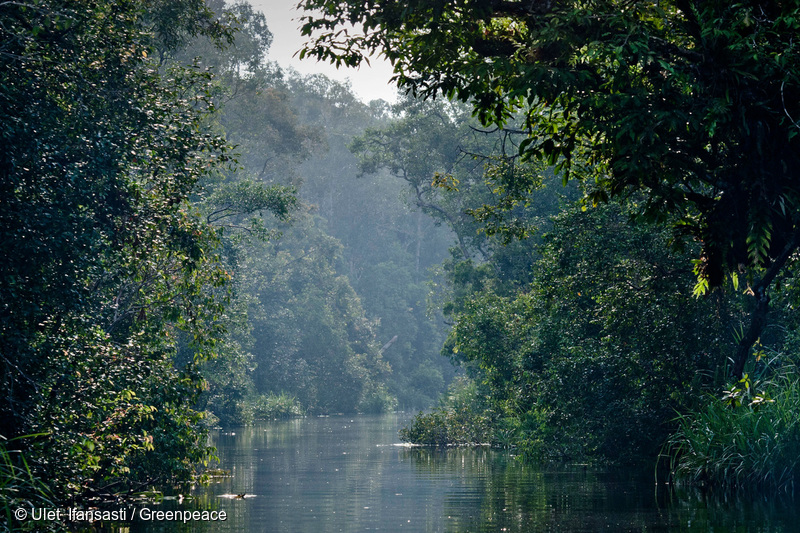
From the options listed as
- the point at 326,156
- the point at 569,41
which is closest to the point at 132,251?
the point at 569,41

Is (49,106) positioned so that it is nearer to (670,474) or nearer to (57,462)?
(57,462)

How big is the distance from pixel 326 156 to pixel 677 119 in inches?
3170

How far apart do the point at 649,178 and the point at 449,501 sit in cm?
686

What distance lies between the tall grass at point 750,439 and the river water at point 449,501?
0.61 meters

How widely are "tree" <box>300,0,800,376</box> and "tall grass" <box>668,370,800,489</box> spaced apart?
2.63 m

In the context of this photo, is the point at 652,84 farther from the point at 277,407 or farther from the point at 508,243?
the point at 277,407

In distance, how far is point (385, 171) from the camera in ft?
312

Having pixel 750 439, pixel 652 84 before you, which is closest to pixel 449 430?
A: pixel 750 439

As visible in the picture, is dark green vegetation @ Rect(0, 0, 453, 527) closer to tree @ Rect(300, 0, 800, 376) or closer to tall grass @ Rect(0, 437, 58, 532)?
tall grass @ Rect(0, 437, 58, 532)

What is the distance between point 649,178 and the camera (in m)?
10.9

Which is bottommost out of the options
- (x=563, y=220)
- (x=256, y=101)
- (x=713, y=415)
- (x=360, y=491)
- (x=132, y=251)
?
(x=360, y=491)

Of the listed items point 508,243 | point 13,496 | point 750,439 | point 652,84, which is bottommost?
point 13,496

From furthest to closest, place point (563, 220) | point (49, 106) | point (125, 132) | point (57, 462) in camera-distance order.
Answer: point (563, 220) → point (125, 132) → point (49, 106) → point (57, 462)

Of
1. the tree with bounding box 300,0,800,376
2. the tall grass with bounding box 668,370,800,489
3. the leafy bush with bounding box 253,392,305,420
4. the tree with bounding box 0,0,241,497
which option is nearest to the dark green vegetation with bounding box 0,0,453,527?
the tree with bounding box 0,0,241,497
